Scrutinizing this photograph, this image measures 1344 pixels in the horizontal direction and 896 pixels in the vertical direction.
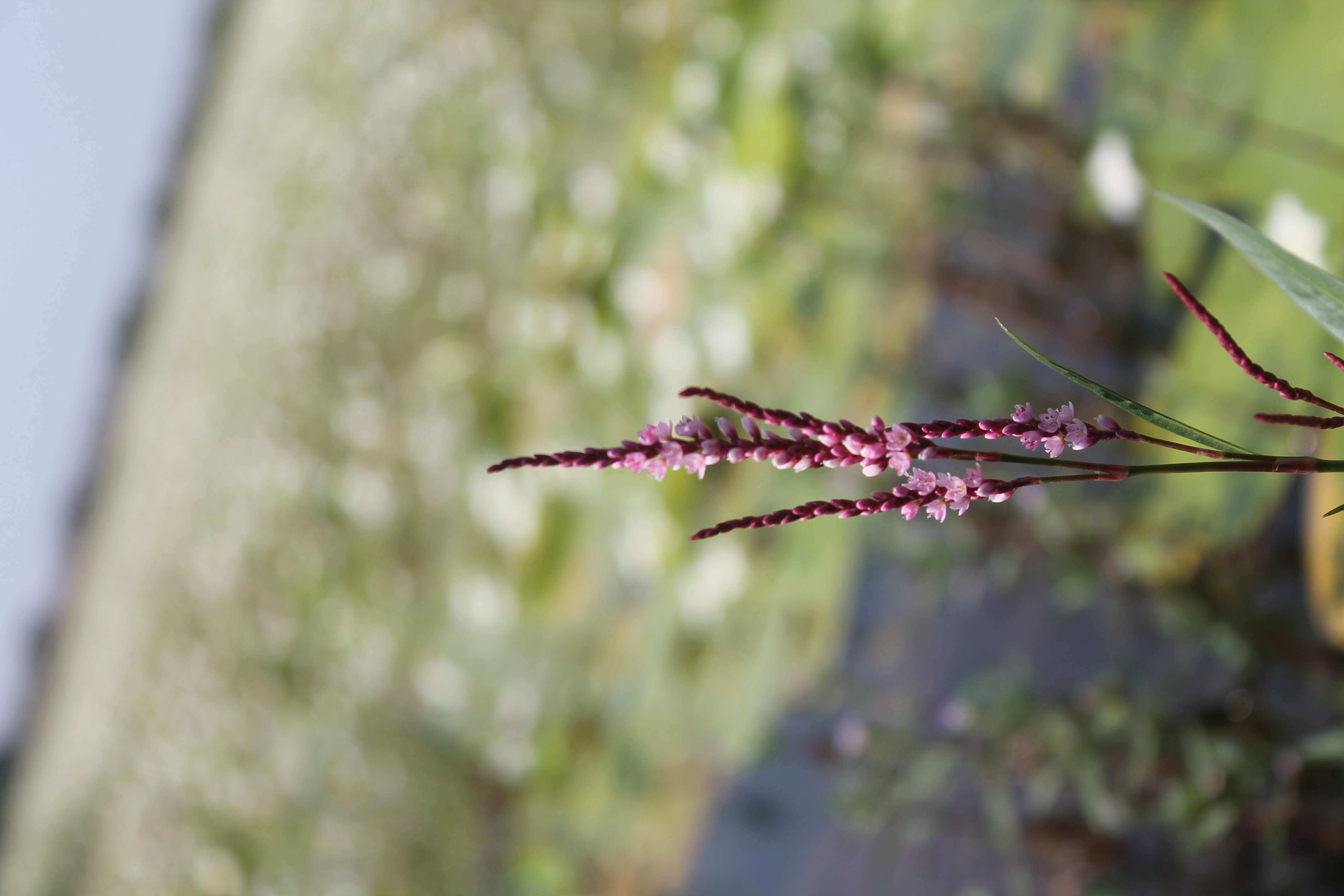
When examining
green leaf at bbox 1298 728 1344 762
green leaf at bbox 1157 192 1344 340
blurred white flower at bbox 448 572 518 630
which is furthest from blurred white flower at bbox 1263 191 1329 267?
blurred white flower at bbox 448 572 518 630

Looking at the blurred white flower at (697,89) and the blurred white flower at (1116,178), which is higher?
the blurred white flower at (697,89)

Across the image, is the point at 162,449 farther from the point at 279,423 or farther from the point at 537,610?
the point at 537,610

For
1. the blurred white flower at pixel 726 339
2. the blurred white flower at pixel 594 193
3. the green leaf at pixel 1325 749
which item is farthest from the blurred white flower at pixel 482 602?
the green leaf at pixel 1325 749

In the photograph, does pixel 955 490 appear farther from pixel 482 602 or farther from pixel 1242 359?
pixel 482 602

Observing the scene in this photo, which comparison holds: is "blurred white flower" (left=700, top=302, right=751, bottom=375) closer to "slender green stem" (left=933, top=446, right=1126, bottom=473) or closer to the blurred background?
the blurred background

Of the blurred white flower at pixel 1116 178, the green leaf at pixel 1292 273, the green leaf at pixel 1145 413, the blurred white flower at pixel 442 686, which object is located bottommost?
the green leaf at pixel 1145 413

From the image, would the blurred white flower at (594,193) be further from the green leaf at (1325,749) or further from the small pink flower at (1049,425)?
the small pink flower at (1049,425)

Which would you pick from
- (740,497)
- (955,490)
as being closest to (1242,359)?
(955,490)
